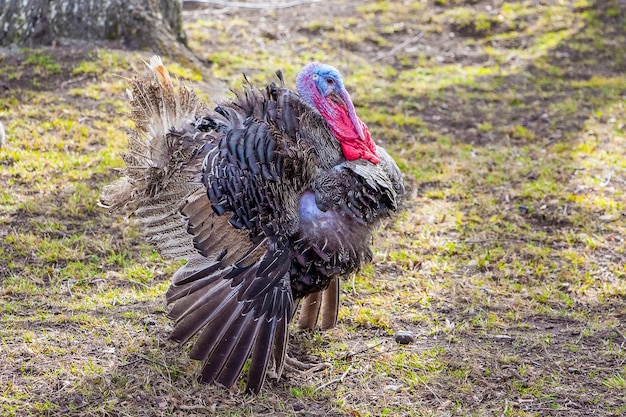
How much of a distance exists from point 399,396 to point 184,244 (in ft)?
4.73

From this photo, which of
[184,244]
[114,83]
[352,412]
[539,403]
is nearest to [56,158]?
[114,83]

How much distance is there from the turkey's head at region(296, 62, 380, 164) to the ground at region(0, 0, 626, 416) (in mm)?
1185

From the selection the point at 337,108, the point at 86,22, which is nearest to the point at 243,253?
the point at 337,108

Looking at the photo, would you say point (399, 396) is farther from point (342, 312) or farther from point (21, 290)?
point (21, 290)

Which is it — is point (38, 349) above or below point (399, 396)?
above

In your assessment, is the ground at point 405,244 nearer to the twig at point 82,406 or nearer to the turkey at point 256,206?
the twig at point 82,406

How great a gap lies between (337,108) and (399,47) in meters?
6.00

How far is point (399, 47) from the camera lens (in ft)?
32.3

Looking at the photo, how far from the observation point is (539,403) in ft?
12.7

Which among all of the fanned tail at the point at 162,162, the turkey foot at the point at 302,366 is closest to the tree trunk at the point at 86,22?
the fanned tail at the point at 162,162

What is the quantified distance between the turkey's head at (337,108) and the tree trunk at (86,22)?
13.7 feet

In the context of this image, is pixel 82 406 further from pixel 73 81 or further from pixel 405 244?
pixel 73 81

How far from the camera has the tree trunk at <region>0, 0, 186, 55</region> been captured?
764 cm

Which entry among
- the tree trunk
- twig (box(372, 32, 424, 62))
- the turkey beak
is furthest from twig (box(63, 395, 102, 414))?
twig (box(372, 32, 424, 62))
